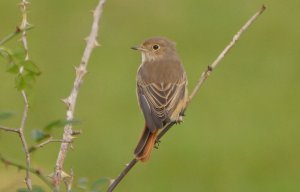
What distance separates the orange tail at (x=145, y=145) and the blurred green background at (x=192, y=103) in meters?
3.62

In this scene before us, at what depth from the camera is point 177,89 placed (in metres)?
6.48

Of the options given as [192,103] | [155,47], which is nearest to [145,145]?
[155,47]

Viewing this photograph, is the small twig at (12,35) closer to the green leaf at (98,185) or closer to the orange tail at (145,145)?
the green leaf at (98,185)

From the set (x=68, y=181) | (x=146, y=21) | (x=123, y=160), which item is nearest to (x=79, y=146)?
(x=123, y=160)

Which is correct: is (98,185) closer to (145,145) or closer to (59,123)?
(59,123)

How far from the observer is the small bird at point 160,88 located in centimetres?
585

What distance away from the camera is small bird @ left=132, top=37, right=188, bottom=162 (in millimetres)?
5846

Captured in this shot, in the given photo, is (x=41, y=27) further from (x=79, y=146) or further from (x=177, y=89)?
(x=177, y=89)

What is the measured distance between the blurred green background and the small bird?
2.32 metres

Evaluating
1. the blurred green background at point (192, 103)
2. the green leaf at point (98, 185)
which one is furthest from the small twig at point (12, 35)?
the blurred green background at point (192, 103)

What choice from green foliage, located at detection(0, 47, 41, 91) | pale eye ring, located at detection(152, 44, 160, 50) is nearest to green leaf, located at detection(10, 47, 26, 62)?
green foliage, located at detection(0, 47, 41, 91)

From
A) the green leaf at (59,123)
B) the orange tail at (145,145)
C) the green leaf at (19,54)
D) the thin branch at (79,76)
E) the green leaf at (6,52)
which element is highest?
the orange tail at (145,145)

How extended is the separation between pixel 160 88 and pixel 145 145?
1380mm

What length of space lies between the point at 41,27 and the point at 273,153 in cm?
427
